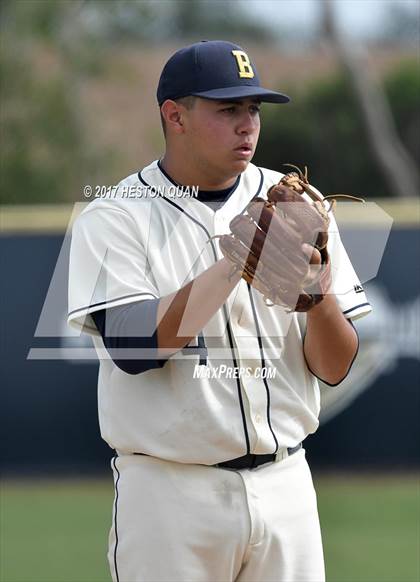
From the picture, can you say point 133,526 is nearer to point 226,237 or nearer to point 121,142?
point 226,237

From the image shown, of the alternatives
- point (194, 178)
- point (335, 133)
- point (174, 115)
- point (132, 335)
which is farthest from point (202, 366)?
point (335, 133)

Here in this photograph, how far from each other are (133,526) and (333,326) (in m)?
0.56

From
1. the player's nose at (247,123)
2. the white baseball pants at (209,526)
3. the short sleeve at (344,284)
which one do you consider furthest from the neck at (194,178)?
the white baseball pants at (209,526)

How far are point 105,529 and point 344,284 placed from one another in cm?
335

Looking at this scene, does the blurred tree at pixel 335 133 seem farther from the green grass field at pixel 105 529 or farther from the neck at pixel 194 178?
the neck at pixel 194 178

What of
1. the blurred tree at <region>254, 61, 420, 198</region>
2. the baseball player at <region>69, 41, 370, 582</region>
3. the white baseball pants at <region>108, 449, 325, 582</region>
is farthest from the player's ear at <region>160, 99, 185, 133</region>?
the blurred tree at <region>254, 61, 420, 198</region>

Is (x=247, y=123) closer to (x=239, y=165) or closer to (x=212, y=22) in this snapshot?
(x=239, y=165)

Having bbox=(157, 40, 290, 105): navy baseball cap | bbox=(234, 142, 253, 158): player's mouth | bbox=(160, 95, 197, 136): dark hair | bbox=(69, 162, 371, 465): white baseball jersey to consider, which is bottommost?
bbox=(69, 162, 371, 465): white baseball jersey

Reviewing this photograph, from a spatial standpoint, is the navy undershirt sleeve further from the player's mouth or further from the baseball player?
the player's mouth

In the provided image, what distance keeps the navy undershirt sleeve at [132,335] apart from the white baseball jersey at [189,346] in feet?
0.09

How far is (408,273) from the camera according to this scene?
6.44m

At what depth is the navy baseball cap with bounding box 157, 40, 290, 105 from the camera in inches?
93.7

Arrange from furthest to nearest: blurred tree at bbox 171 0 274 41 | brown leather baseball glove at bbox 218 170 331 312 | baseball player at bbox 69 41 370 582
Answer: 1. blurred tree at bbox 171 0 274 41
2. baseball player at bbox 69 41 370 582
3. brown leather baseball glove at bbox 218 170 331 312

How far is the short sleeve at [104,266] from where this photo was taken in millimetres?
2348
